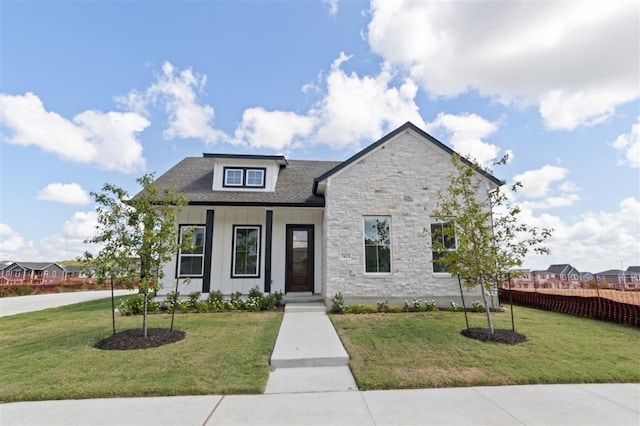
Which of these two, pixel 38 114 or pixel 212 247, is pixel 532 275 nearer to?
pixel 212 247

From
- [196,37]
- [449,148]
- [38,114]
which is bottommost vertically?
[449,148]

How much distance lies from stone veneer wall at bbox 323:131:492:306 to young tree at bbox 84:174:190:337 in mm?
4958

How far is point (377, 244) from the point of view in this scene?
9.97m

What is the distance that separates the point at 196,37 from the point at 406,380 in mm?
11943

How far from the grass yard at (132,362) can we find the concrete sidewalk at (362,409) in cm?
22

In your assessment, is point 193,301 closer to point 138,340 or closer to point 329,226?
point 138,340

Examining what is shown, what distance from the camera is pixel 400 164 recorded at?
10.4m

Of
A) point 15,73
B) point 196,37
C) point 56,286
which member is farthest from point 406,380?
point 56,286

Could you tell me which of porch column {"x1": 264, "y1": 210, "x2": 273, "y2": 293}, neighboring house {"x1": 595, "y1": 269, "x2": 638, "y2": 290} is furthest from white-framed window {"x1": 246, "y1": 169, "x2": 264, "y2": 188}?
neighboring house {"x1": 595, "y1": 269, "x2": 638, "y2": 290}

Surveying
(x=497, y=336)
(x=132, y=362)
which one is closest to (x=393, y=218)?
(x=497, y=336)

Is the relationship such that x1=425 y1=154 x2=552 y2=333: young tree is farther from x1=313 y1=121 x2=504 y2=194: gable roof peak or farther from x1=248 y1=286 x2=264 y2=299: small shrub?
x1=248 y1=286 x2=264 y2=299: small shrub

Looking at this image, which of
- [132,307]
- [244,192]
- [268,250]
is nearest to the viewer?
[132,307]

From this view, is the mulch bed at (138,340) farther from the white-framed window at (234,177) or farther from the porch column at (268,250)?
the white-framed window at (234,177)

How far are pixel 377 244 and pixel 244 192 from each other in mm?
5435
